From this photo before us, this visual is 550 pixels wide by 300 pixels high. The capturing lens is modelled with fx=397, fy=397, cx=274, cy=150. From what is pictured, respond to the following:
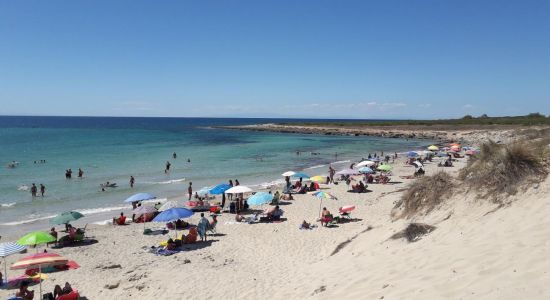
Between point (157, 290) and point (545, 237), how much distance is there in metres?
8.63

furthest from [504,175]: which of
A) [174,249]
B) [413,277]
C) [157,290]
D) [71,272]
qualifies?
[71,272]

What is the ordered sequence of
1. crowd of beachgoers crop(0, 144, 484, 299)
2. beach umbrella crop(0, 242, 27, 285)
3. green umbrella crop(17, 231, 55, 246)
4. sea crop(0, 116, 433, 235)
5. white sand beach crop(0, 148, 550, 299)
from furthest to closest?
sea crop(0, 116, 433, 235) → green umbrella crop(17, 231, 55, 246) → beach umbrella crop(0, 242, 27, 285) → crowd of beachgoers crop(0, 144, 484, 299) → white sand beach crop(0, 148, 550, 299)

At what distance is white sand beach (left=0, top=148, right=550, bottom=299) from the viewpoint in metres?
5.54

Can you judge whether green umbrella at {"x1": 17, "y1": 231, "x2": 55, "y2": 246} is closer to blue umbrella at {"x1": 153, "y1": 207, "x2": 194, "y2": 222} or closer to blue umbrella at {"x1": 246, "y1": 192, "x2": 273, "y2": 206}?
blue umbrella at {"x1": 153, "y1": 207, "x2": 194, "y2": 222}

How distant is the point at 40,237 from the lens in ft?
44.8

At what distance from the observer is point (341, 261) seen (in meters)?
9.20

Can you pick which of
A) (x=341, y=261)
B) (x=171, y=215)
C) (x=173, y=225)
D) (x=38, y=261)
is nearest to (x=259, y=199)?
(x=173, y=225)

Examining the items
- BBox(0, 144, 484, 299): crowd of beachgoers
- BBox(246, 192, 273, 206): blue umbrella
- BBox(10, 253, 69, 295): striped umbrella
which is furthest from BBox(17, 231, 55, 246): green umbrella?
BBox(246, 192, 273, 206): blue umbrella

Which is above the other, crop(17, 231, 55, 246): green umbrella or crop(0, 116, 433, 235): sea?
crop(17, 231, 55, 246): green umbrella

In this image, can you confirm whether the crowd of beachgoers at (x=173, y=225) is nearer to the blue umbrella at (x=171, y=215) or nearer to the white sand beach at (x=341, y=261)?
the blue umbrella at (x=171, y=215)

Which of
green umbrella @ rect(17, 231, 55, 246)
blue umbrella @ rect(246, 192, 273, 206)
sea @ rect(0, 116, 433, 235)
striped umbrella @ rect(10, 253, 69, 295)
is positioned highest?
blue umbrella @ rect(246, 192, 273, 206)

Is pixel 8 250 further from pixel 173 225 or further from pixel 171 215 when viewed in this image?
pixel 173 225

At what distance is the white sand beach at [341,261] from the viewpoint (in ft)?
18.2

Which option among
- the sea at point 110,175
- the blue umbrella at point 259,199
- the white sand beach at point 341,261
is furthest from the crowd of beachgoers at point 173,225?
the sea at point 110,175
